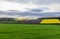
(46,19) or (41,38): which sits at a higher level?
(46,19)

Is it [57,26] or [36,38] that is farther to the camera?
[57,26]

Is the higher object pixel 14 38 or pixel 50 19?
pixel 50 19

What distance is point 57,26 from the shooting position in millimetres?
9945

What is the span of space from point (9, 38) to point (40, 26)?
5.04 m

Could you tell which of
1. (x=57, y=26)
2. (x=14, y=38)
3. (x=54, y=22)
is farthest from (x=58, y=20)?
(x=14, y=38)

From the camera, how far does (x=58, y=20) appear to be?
905cm

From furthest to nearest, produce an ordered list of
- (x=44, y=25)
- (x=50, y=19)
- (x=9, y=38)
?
(x=44, y=25), (x=50, y=19), (x=9, y=38)

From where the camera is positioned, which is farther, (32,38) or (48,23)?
(48,23)

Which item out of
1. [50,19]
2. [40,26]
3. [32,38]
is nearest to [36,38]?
[32,38]

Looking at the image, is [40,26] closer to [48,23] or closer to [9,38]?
[48,23]

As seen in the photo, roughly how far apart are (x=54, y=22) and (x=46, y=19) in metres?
0.60

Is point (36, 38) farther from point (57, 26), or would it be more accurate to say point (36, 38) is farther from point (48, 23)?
point (57, 26)

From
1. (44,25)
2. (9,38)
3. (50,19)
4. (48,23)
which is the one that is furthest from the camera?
(44,25)

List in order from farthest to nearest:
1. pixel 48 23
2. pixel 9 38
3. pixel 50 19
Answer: pixel 48 23, pixel 50 19, pixel 9 38
